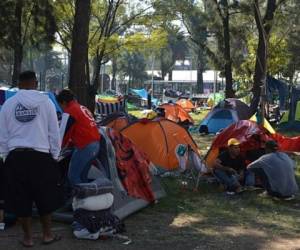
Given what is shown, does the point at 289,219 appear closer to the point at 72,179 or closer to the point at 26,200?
the point at 72,179

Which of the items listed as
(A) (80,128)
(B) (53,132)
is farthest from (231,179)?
(B) (53,132)

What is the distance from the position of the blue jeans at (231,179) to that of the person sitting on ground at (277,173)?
0.59m

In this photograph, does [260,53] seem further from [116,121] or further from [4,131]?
[4,131]

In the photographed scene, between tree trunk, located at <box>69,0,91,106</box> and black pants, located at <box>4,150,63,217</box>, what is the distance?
574cm

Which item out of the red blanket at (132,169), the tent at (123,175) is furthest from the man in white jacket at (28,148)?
the red blanket at (132,169)

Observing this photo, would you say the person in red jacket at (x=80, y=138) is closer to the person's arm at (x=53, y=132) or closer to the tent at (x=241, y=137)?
the person's arm at (x=53, y=132)

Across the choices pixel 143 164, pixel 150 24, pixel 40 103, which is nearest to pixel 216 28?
pixel 150 24

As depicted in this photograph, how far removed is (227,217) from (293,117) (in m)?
14.0

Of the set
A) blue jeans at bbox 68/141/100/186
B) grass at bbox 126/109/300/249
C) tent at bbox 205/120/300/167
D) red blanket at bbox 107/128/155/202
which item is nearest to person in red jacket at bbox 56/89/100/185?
blue jeans at bbox 68/141/100/186

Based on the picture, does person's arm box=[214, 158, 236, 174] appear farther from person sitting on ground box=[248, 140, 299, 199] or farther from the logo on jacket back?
the logo on jacket back

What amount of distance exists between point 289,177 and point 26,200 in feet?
14.5

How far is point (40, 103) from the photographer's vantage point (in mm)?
5793

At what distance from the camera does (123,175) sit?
7.75 meters

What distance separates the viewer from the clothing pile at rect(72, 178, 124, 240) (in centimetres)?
639
